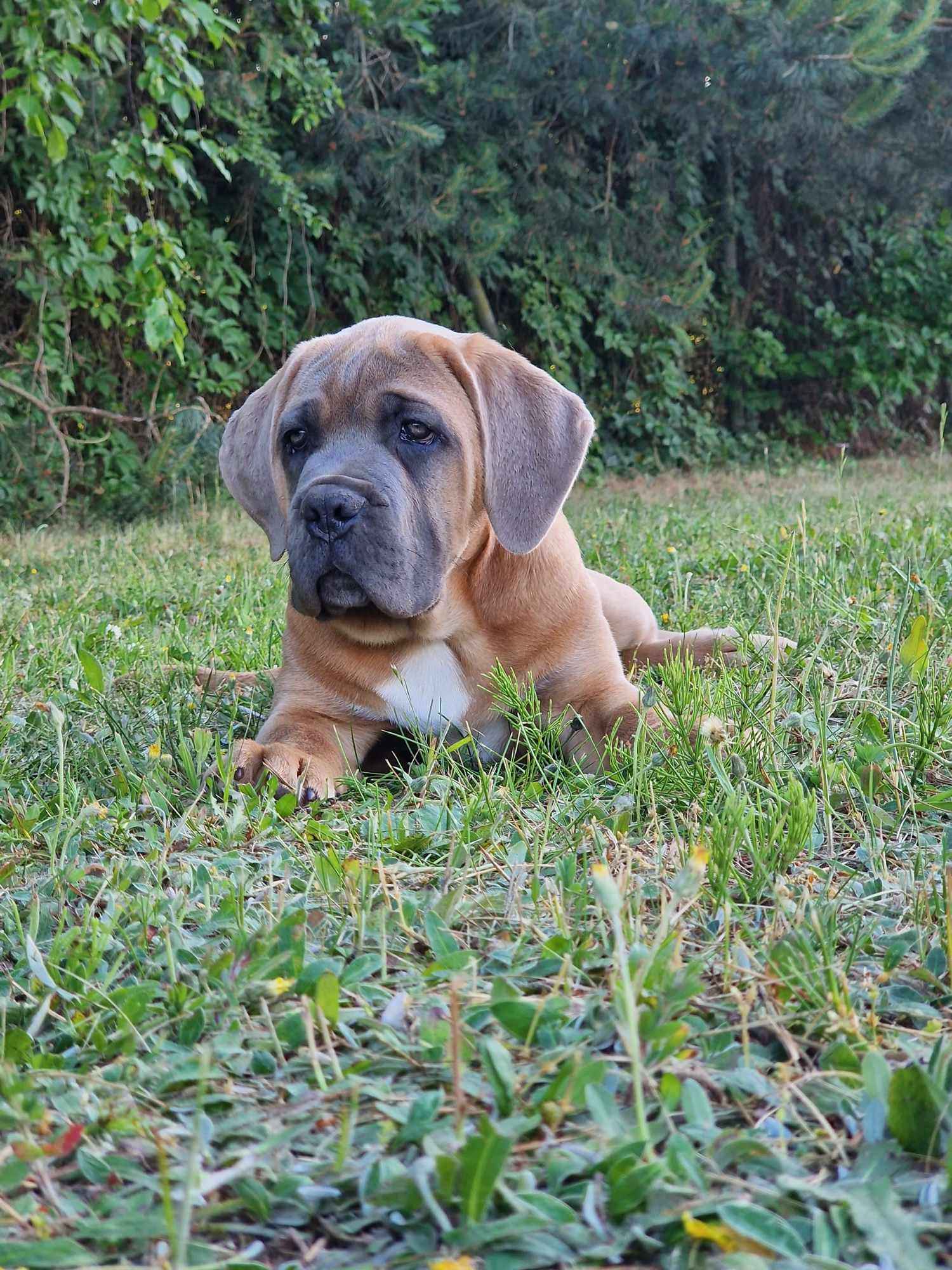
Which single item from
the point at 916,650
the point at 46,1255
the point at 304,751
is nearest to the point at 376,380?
the point at 304,751

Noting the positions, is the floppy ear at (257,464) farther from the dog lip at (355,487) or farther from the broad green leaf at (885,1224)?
the broad green leaf at (885,1224)

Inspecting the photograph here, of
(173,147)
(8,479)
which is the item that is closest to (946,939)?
(173,147)

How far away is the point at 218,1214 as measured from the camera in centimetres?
121

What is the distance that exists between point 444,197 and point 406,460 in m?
6.93

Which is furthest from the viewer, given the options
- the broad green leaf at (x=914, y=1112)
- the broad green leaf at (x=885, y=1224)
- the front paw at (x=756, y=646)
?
the front paw at (x=756, y=646)

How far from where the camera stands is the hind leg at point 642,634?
364cm

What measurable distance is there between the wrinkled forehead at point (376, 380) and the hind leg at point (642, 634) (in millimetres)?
876

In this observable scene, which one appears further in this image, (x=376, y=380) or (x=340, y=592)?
(x=376, y=380)

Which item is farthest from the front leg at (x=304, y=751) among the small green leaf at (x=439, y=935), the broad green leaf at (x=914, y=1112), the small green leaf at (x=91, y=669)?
the broad green leaf at (x=914, y=1112)

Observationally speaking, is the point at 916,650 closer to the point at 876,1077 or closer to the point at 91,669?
the point at 876,1077

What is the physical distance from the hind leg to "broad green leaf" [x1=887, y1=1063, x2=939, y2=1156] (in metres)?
2.30

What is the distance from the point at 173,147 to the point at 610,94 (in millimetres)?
3746

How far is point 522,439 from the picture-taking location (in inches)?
120

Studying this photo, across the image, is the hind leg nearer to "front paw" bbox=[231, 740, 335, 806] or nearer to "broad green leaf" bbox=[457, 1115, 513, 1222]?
"front paw" bbox=[231, 740, 335, 806]
